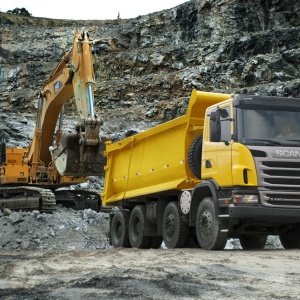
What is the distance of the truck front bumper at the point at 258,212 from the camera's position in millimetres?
11008

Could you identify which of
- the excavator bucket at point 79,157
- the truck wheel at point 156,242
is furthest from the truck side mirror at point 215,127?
the excavator bucket at point 79,157

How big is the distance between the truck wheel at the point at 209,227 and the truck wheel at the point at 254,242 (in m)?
2.35

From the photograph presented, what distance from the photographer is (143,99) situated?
48.3m

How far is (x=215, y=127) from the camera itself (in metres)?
11.5

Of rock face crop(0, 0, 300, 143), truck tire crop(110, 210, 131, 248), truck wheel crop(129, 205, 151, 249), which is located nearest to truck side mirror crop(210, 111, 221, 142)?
truck wheel crop(129, 205, 151, 249)

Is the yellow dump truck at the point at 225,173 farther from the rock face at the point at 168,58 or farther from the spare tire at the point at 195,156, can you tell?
the rock face at the point at 168,58

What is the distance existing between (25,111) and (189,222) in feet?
126

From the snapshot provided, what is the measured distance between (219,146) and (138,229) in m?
4.41

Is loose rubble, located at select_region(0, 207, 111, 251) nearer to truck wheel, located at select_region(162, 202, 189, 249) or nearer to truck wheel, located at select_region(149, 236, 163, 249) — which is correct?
truck wheel, located at select_region(149, 236, 163, 249)

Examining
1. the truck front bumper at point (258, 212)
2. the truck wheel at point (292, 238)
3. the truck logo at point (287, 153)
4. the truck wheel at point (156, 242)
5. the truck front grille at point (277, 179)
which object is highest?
the truck logo at point (287, 153)

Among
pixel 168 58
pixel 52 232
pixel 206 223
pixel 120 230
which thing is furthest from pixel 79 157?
pixel 168 58

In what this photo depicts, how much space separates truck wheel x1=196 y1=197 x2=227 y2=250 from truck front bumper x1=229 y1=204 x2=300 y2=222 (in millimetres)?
470

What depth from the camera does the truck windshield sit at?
11.2 metres

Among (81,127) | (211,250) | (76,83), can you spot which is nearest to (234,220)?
(211,250)
